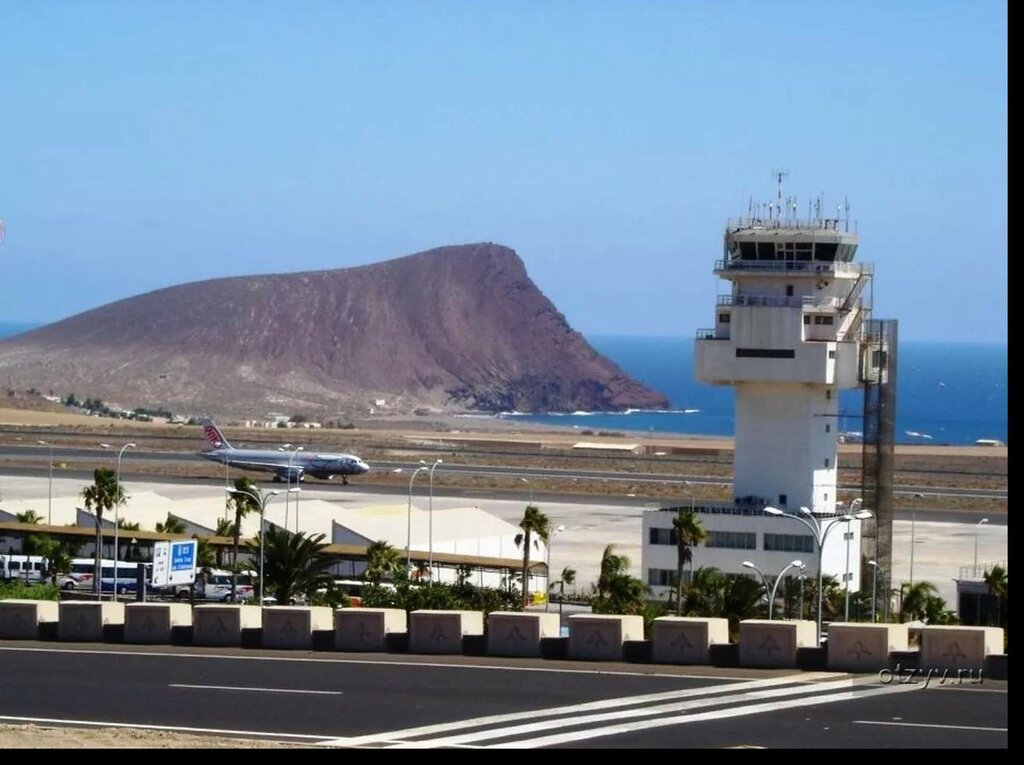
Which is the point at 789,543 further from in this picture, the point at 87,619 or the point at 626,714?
the point at 626,714

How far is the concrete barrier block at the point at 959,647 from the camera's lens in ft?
78.5

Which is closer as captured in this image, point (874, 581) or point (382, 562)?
point (874, 581)

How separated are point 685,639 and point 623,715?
4459 millimetres

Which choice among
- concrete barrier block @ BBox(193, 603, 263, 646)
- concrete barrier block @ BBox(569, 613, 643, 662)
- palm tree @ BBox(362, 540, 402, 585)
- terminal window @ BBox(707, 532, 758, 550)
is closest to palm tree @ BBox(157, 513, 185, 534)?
palm tree @ BBox(362, 540, 402, 585)

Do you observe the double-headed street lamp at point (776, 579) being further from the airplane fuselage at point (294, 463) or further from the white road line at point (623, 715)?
the airplane fuselage at point (294, 463)

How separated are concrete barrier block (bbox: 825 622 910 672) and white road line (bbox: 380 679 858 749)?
709 mm

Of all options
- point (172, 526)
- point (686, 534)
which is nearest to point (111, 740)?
point (686, 534)

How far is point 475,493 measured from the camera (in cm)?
10694

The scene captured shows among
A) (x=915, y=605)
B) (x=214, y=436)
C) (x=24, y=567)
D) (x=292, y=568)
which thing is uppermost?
(x=214, y=436)

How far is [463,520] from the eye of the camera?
76.7 m

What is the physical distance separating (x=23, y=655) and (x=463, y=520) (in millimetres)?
49101

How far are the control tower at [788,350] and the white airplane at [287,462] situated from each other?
46701mm
